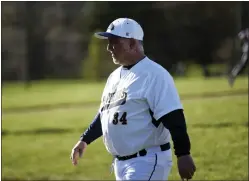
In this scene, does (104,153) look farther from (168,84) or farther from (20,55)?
(20,55)

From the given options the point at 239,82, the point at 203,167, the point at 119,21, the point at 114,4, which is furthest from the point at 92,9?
the point at 119,21

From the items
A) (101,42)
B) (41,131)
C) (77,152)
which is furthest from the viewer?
(101,42)

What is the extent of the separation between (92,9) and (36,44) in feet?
28.2

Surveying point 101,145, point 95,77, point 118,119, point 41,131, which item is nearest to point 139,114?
point 118,119

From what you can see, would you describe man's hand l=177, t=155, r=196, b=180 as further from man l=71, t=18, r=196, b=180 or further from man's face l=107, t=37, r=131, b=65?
man's face l=107, t=37, r=131, b=65

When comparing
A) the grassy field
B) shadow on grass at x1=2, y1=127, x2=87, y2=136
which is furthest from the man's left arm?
shadow on grass at x1=2, y1=127, x2=87, y2=136

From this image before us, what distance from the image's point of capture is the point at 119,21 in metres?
4.22

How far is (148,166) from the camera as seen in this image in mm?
4074

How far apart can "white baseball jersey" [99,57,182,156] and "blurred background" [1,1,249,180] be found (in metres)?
3.55

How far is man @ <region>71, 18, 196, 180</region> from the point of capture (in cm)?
388

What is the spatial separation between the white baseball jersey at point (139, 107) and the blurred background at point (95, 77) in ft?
11.7

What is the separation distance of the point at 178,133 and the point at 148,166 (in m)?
0.41

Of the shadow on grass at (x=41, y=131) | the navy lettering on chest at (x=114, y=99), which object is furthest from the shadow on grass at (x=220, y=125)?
the navy lettering on chest at (x=114, y=99)

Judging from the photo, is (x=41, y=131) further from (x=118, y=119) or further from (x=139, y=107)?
(x=139, y=107)
